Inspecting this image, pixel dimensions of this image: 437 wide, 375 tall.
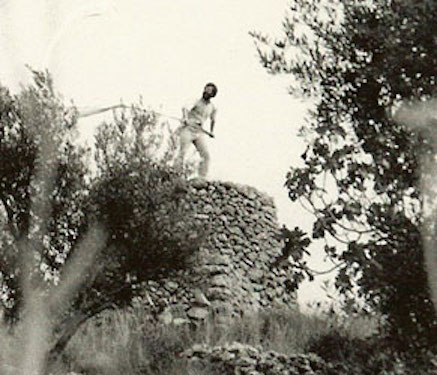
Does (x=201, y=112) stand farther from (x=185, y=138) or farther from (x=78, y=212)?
(x=78, y=212)

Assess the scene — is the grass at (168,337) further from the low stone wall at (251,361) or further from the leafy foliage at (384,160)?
the leafy foliage at (384,160)

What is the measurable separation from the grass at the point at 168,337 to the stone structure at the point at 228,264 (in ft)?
1.86

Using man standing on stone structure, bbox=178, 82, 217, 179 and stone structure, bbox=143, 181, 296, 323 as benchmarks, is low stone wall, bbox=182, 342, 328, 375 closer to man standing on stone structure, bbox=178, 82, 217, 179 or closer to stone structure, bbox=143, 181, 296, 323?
stone structure, bbox=143, 181, 296, 323

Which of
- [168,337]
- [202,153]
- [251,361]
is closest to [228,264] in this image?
[202,153]

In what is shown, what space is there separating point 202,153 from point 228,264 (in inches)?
106

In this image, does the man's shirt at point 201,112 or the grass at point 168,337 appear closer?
the grass at point 168,337

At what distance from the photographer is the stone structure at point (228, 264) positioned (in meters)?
18.9

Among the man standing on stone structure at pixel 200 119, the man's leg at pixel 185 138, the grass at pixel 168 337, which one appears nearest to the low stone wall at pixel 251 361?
the grass at pixel 168 337

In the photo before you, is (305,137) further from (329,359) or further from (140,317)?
(140,317)

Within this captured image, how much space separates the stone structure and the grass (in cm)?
57

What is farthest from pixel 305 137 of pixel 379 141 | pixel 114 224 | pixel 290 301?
pixel 290 301

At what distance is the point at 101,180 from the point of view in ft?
51.7

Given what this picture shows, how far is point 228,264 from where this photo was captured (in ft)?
64.0

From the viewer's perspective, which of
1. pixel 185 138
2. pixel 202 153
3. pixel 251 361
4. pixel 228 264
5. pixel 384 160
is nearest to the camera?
pixel 384 160
